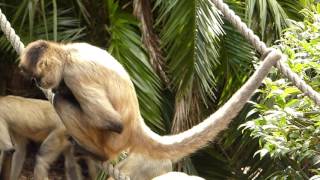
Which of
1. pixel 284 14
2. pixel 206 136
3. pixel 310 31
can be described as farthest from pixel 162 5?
pixel 206 136

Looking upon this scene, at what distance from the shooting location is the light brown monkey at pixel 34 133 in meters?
7.65

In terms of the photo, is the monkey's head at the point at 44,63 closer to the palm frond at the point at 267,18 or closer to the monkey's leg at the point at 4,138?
the monkey's leg at the point at 4,138

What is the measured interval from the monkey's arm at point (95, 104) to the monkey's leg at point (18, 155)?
318cm

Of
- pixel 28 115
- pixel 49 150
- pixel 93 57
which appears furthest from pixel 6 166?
pixel 93 57

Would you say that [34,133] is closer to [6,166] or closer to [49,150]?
[49,150]

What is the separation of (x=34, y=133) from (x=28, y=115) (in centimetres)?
22

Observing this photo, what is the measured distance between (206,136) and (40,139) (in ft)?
10.9

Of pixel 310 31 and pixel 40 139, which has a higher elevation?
pixel 310 31

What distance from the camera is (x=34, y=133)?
820cm

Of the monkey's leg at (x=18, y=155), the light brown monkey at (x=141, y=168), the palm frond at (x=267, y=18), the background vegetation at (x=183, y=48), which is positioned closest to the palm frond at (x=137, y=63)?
the background vegetation at (x=183, y=48)

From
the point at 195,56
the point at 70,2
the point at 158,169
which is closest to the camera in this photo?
the point at 158,169

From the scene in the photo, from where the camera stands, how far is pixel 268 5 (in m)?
8.81

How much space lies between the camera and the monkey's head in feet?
17.8

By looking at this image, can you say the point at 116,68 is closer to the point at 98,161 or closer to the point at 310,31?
the point at 98,161
